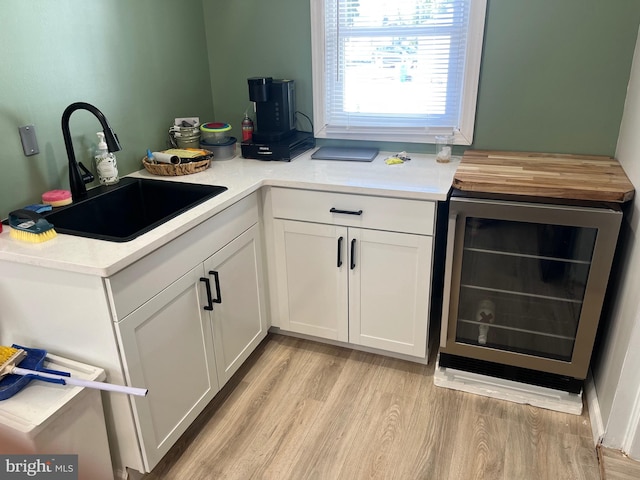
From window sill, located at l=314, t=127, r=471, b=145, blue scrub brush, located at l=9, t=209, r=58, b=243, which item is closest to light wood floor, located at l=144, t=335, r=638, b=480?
blue scrub brush, located at l=9, t=209, r=58, b=243

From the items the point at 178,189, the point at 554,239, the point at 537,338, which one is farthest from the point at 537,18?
the point at 178,189

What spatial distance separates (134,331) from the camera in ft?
5.00

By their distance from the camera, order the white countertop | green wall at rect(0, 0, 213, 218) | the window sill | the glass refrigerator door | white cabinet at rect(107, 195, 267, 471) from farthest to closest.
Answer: the window sill
the glass refrigerator door
green wall at rect(0, 0, 213, 218)
white cabinet at rect(107, 195, 267, 471)
the white countertop

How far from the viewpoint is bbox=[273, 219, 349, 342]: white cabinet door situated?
2.21 m

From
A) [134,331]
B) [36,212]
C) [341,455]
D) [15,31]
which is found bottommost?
[341,455]

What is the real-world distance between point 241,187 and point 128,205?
512 millimetres

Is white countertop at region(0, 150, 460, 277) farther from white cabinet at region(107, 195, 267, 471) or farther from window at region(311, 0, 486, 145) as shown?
window at region(311, 0, 486, 145)

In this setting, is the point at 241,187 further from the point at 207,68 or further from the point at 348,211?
the point at 207,68

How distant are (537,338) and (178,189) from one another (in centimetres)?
167

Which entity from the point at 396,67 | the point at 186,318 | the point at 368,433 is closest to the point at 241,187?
the point at 186,318

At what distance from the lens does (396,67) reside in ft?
7.93

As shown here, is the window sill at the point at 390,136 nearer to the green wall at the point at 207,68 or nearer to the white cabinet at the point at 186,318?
the green wall at the point at 207,68

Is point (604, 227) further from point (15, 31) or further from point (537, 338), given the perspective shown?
point (15, 31)

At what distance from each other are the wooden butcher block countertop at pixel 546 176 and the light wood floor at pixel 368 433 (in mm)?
941
